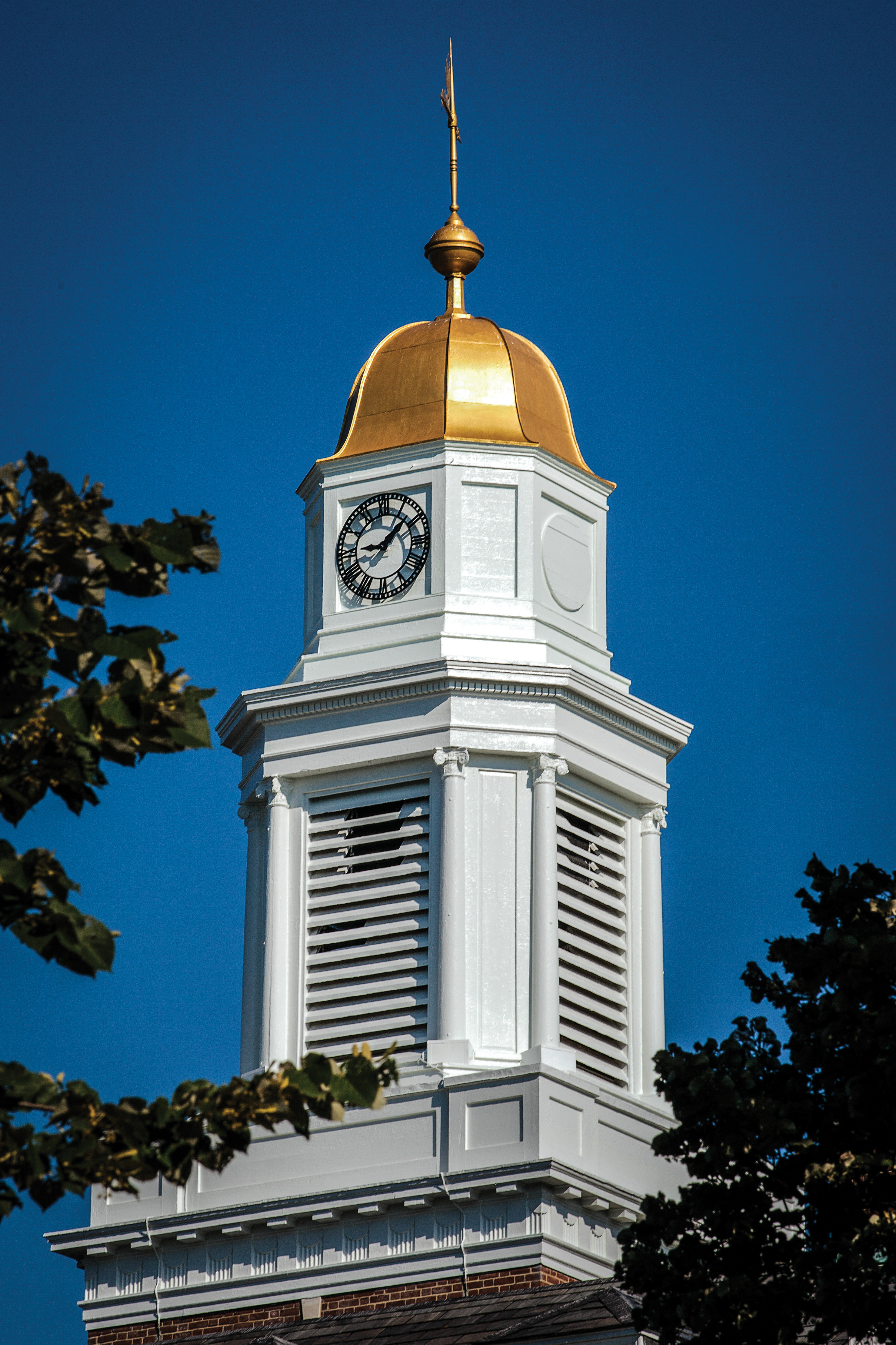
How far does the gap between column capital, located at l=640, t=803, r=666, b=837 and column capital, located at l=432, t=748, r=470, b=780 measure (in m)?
2.88

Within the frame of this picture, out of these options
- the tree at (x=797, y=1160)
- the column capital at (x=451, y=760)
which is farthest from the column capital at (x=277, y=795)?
the tree at (x=797, y=1160)

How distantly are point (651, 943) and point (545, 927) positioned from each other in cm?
222

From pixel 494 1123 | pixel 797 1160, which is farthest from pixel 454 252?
pixel 797 1160

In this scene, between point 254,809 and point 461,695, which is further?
point 254,809

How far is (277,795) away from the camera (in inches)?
1396

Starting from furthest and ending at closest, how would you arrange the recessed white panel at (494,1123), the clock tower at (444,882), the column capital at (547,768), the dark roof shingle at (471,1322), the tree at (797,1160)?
the column capital at (547,768) → the clock tower at (444,882) → the recessed white panel at (494,1123) → the dark roof shingle at (471,1322) → the tree at (797,1160)

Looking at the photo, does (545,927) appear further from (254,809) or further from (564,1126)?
(254,809)

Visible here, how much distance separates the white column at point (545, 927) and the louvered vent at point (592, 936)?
0.38 m

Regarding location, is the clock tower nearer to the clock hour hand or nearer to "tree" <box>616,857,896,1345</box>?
the clock hour hand

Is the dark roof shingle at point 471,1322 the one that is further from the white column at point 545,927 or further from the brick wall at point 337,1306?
the white column at point 545,927

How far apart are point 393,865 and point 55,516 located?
1950 cm

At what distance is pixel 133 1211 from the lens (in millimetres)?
34344

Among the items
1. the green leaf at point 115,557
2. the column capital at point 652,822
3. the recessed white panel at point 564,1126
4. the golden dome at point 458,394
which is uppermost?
the golden dome at point 458,394

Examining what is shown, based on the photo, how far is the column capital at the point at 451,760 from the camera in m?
34.4
